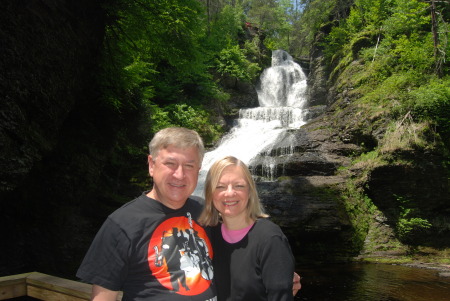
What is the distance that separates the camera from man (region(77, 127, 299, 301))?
1.75 meters

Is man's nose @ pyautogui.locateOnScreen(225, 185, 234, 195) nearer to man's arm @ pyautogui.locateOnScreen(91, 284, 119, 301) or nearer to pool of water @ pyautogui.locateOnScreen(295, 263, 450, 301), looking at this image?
man's arm @ pyautogui.locateOnScreen(91, 284, 119, 301)

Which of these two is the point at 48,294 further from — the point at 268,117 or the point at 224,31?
the point at 224,31

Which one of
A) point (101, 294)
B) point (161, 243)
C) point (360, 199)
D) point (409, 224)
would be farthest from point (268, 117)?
point (101, 294)

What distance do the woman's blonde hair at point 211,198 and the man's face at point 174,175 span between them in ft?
0.47

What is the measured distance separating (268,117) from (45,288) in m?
19.6

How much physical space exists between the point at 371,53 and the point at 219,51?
1262 centimetres

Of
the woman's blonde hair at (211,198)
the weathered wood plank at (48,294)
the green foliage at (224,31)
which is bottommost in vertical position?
the weathered wood plank at (48,294)

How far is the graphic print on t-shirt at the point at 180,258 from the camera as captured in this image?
73.2 inches

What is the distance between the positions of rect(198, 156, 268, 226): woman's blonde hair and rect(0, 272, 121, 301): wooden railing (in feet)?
3.64

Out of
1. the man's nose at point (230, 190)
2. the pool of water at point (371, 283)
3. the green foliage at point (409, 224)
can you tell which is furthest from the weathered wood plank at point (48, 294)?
the green foliage at point (409, 224)

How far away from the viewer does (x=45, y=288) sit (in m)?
2.65

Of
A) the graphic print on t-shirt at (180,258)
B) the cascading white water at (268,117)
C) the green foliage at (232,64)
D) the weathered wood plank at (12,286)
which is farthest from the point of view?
the green foliage at (232,64)

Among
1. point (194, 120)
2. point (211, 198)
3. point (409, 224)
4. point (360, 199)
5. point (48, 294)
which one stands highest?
point (194, 120)

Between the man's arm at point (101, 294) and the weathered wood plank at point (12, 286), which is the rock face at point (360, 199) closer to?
the weathered wood plank at point (12, 286)
